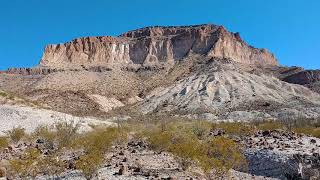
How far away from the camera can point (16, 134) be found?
42312mm

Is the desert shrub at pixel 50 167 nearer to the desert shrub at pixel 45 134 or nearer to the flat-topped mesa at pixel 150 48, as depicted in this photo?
the desert shrub at pixel 45 134

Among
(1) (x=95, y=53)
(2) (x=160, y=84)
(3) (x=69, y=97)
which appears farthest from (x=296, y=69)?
(3) (x=69, y=97)

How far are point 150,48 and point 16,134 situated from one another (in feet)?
475

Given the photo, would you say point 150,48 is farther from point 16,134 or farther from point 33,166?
point 33,166

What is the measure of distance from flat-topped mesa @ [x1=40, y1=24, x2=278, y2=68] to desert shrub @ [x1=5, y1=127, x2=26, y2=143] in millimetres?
127251

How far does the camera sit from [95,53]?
18450cm

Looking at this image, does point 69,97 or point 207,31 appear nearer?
point 69,97

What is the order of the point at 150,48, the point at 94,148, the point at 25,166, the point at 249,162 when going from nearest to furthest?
1. the point at 25,166
2. the point at 249,162
3. the point at 94,148
4. the point at 150,48

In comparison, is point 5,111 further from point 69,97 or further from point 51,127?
point 69,97

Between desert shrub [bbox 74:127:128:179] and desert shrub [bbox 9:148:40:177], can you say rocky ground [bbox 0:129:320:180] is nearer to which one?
desert shrub [bbox 74:127:128:179]

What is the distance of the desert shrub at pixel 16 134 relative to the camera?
138 feet

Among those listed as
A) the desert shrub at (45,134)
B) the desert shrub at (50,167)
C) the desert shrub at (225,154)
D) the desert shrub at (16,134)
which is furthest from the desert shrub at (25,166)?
the desert shrub at (16,134)

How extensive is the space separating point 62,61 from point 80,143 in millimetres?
145497

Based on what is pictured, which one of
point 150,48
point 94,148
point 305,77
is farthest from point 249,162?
point 150,48
